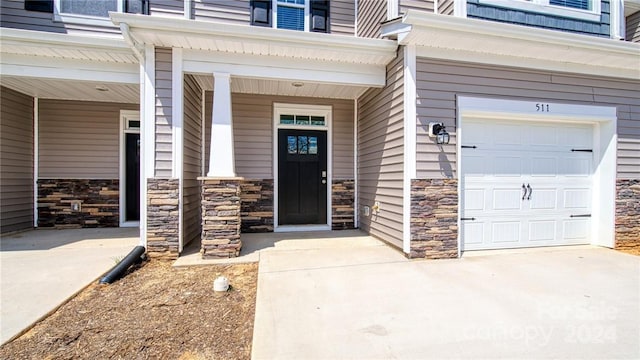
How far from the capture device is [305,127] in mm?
5348

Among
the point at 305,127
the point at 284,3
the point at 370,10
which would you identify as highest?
the point at 284,3

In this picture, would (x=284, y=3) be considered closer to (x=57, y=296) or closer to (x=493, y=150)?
(x=493, y=150)

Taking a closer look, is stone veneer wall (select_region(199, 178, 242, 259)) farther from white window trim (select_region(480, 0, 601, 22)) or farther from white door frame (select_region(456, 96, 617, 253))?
white window trim (select_region(480, 0, 601, 22))

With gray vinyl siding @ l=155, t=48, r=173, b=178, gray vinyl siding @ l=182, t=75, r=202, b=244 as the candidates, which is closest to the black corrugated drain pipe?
gray vinyl siding @ l=182, t=75, r=202, b=244

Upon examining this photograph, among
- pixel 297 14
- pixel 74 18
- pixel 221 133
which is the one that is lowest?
pixel 221 133

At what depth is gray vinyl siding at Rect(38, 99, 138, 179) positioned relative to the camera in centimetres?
528

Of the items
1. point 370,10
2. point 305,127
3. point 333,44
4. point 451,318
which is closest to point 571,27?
point 370,10

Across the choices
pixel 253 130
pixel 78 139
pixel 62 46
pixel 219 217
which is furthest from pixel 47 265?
pixel 253 130

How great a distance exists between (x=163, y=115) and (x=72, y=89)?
2202 mm

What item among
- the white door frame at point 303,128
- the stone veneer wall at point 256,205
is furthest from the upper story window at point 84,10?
the stone veneer wall at point 256,205

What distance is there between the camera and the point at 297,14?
17.0 ft

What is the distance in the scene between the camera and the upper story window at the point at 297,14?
505 centimetres

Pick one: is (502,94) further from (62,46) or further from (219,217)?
(62,46)

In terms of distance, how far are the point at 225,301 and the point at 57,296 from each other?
4.81 ft
